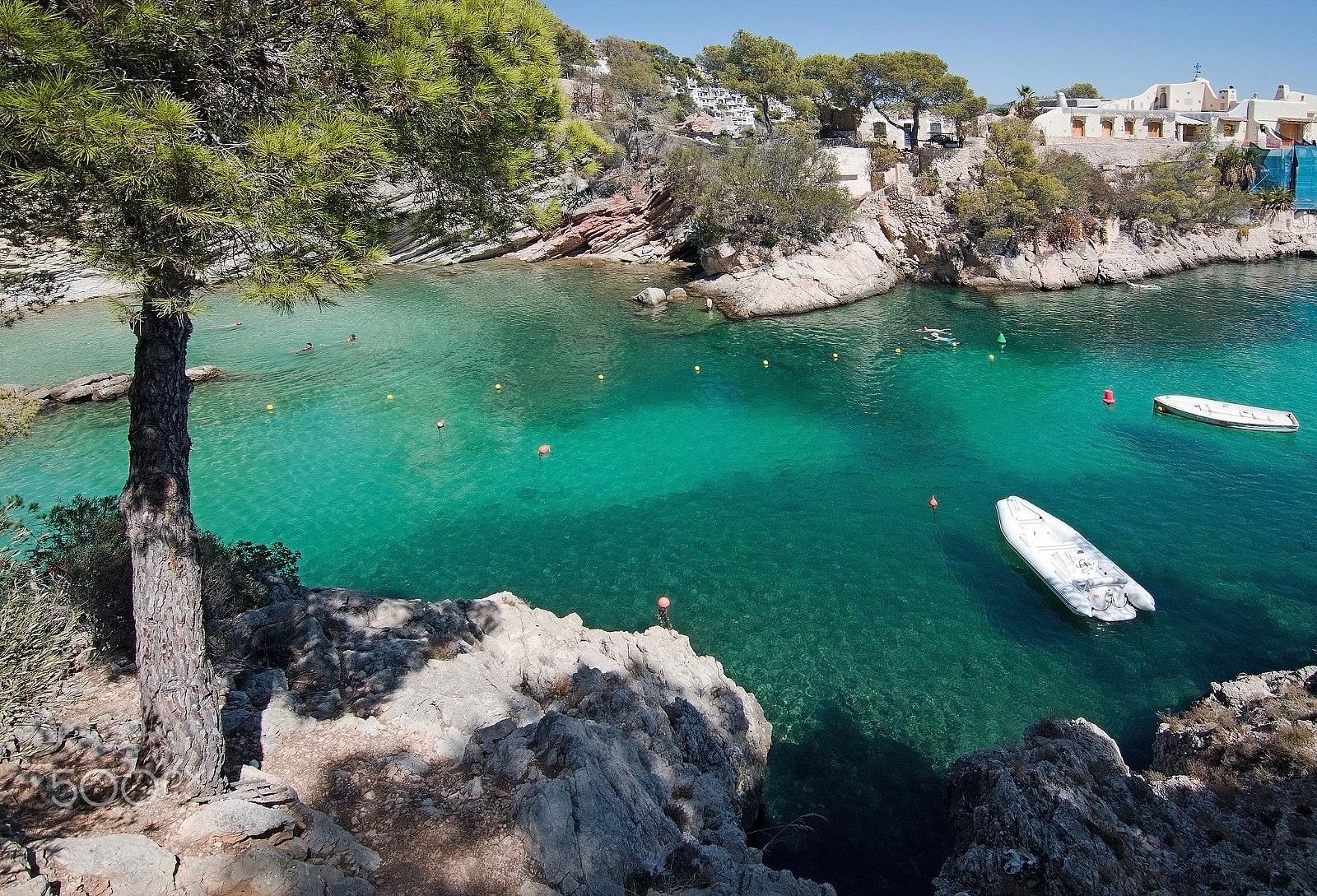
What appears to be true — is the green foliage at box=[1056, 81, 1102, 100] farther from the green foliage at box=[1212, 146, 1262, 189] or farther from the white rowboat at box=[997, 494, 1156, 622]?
the white rowboat at box=[997, 494, 1156, 622]

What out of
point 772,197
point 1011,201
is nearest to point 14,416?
point 772,197

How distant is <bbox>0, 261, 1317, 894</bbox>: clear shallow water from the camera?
531 inches

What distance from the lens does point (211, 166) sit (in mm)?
5590

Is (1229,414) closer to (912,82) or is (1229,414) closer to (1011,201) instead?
(1011,201)

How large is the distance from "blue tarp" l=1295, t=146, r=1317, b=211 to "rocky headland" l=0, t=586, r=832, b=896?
62.1m

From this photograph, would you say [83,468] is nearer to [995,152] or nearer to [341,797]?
[341,797]

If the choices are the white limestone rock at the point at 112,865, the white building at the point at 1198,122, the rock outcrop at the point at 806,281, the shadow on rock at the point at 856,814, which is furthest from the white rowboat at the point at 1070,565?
the white building at the point at 1198,122

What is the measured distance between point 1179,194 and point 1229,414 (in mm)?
31451

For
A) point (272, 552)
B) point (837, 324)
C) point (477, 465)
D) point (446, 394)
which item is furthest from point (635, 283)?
point (272, 552)

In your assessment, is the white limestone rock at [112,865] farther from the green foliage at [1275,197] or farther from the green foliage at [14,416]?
the green foliage at [1275,197]

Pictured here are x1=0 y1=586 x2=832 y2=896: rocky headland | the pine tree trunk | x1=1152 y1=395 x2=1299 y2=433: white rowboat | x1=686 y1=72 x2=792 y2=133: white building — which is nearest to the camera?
x1=0 y1=586 x2=832 y2=896: rocky headland

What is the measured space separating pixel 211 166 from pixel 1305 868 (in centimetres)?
1222

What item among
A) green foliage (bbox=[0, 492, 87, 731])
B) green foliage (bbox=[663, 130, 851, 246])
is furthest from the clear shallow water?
green foliage (bbox=[0, 492, 87, 731])

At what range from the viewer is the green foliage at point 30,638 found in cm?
620
